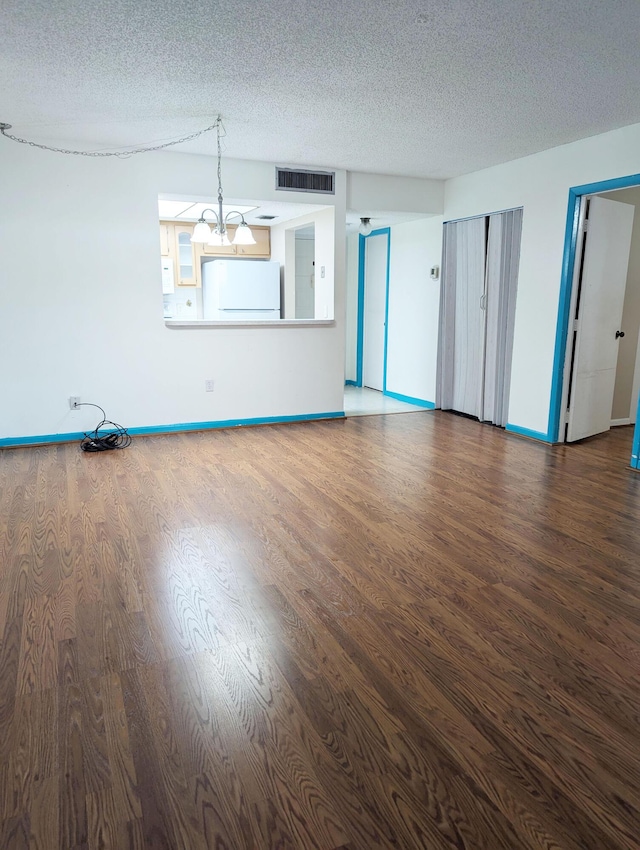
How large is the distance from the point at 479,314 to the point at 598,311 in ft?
4.10

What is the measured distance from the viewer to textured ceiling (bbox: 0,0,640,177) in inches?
104

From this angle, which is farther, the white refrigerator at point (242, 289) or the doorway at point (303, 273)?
the doorway at point (303, 273)

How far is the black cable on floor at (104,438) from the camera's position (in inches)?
193

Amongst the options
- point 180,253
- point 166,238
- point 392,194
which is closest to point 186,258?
point 180,253

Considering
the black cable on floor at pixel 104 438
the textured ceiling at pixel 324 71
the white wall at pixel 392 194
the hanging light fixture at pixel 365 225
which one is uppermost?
the textured ceiling at pixel 324 71

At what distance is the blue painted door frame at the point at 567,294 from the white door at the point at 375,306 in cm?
299

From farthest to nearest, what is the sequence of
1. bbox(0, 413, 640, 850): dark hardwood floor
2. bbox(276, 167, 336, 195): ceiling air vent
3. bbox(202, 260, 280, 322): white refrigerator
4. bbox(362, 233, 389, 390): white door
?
bbox(362, 233, 389, 390): white door → bbox(202, 260, 280, 322): white refrigerator → bbox(276, 167, 336, 195): ceiling air vent → bbox(0, 413, 640, 850): dark hardwood floor

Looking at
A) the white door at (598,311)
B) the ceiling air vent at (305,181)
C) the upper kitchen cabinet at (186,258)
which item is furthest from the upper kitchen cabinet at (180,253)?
the white door at (598,311)

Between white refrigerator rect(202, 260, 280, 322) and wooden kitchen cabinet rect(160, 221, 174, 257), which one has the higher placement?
wooden kitchen cabinet rect(160, 221, 174, 257)

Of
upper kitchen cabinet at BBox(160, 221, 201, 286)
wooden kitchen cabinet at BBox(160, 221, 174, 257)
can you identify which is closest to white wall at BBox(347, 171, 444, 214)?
upper kitchen cabinet at BBox(160, 221, 201, 286)

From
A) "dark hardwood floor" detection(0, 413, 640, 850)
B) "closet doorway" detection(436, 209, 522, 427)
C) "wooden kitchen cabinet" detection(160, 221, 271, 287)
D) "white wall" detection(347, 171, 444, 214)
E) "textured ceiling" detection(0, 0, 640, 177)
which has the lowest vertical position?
"dark hardwood floor" detection(0, 413, 640, 850)

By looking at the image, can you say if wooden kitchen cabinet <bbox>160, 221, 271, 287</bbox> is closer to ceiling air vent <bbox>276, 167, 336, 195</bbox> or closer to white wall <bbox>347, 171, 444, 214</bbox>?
ceiling air vent <bbox>276, 167, 336, 195</bbox>

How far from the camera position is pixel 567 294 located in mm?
4945

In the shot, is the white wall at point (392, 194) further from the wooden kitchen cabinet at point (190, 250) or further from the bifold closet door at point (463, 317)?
the wooden kitchen cabinet at point (190, 250)
